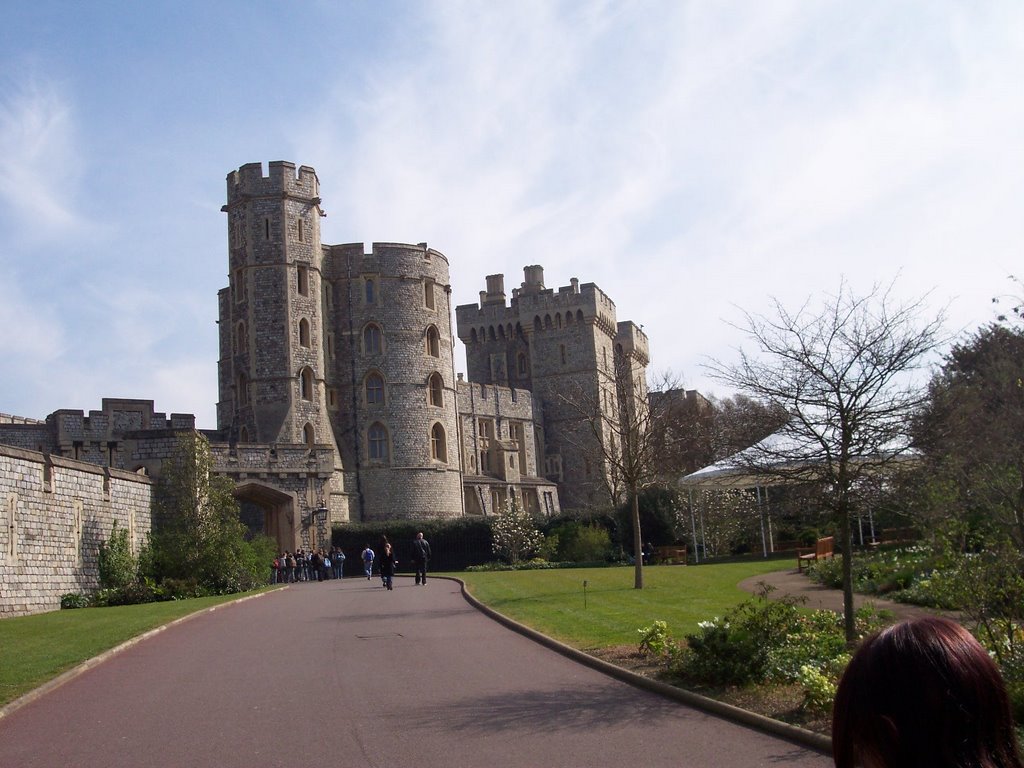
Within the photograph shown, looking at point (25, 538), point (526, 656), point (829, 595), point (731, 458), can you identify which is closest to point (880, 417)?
point (731, 458)

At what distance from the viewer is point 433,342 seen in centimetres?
5316

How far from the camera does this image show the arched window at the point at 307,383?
1873 inches

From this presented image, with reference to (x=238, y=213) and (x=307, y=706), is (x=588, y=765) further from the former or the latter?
(x=238, y=213)

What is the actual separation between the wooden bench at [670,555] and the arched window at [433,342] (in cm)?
1795

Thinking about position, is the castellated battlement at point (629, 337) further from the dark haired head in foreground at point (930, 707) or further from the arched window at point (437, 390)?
the dark haired head in foreground at point (930, 707)

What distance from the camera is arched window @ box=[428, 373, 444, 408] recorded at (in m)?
52.8

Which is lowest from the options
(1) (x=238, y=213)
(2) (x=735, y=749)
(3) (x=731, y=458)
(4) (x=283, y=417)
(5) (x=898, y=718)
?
(2) (x=735, y=749)

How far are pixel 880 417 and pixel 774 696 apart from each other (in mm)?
3999

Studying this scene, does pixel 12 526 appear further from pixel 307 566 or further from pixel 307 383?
pixel 307 383

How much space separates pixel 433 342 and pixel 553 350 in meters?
20.6

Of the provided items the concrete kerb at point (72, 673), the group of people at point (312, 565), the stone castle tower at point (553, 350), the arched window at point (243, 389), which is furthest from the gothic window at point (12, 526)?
the stone castle tower at point (553, 350)

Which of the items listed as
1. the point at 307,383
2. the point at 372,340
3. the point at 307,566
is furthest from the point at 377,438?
the point at 307,566

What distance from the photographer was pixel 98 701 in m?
10.6

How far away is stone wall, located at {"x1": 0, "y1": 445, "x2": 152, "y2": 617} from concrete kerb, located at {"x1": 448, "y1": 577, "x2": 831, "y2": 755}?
12.9m
